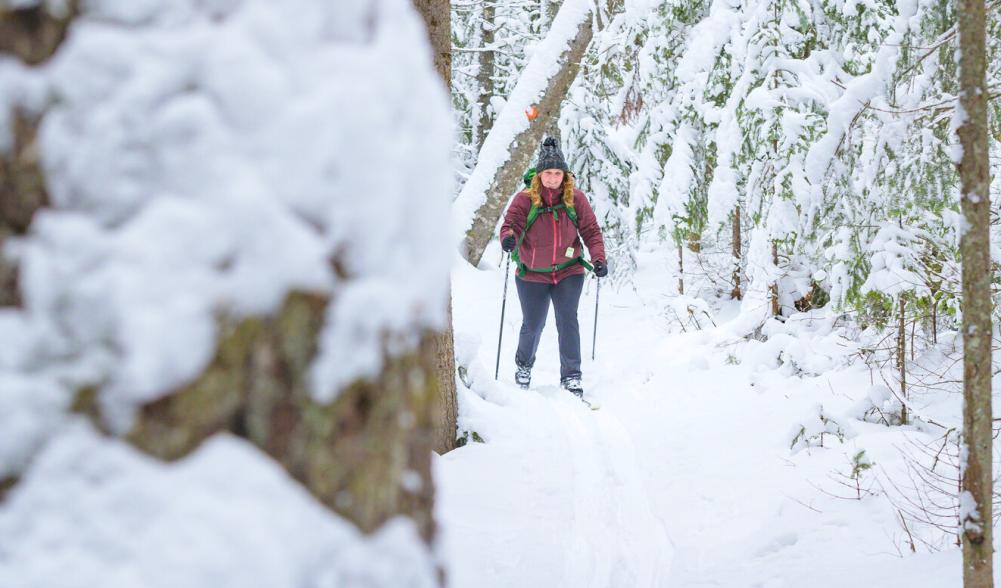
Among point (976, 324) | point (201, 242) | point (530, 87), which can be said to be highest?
point (530, 87)

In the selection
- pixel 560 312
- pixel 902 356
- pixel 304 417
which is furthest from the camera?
pixel 560 312

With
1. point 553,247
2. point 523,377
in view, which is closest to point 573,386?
point 523,377

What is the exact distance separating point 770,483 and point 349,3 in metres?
4.35

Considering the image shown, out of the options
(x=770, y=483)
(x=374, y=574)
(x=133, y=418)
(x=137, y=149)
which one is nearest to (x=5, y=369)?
(x=133, y=418)

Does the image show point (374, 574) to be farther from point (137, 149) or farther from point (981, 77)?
point (981, 77)

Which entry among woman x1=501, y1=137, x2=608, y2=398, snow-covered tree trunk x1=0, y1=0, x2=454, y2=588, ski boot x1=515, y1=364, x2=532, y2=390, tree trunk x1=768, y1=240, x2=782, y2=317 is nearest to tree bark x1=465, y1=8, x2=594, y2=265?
woman x1=501, y1=137, x2=608, y2=398

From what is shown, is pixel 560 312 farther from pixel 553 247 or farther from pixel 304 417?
pixel 304 417

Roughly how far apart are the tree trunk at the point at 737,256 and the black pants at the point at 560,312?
15.7 feet

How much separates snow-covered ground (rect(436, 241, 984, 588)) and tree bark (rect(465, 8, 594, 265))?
2.15 metres

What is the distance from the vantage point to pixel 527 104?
7.14m

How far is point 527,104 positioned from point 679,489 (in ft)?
13.9

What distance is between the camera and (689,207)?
35.2 ft

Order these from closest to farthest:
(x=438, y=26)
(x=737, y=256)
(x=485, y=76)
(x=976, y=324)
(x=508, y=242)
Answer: (x=976, y=324)
(x=438, y=26)
(x=508, y=242)
(x=737, y=256)
(x=485, y=76)

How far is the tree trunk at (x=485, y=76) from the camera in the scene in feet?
48.6
